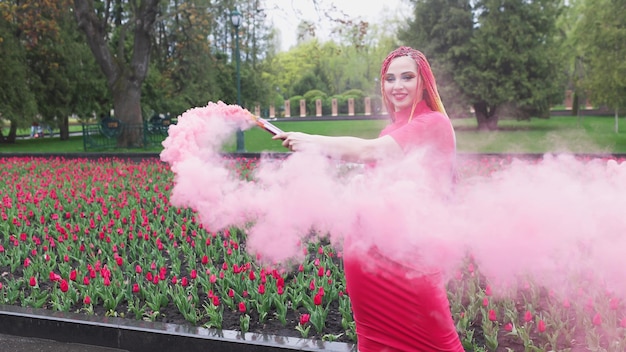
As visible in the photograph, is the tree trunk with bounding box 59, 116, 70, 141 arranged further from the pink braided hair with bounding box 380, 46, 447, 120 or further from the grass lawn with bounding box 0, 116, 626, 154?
the pink braided hair with bounding box 380, 46, 447, 120

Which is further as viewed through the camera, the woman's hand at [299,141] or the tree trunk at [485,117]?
the tree trunk at [485,117]

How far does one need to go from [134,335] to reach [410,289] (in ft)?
8.52

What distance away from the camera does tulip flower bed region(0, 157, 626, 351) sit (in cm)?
397

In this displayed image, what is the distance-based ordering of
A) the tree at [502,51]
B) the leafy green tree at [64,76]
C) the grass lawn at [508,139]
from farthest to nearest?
the leafy green tree at [64,76], the tree at [502,51], the grass lawn at [508,139]

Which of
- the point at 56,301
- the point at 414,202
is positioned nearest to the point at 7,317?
the point at 56,301

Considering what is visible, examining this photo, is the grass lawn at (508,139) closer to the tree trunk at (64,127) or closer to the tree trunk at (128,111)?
the tree trunk at (128,111)

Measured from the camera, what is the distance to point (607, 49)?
59.4 feet

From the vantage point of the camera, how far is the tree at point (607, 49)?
17297 mm

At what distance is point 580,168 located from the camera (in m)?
3.11

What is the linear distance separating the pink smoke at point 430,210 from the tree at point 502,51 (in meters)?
27.1

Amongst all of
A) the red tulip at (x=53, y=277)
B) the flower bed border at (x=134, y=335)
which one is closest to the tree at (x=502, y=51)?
the red tulip at (x=53, y=277)

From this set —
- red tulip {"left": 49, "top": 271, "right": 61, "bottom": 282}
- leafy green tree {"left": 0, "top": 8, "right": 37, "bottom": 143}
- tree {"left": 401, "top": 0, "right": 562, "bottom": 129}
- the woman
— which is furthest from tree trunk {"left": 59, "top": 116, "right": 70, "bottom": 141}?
the woman

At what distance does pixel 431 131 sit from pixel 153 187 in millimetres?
8065

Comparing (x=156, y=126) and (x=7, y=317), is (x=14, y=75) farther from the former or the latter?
(x=7, y=317)
